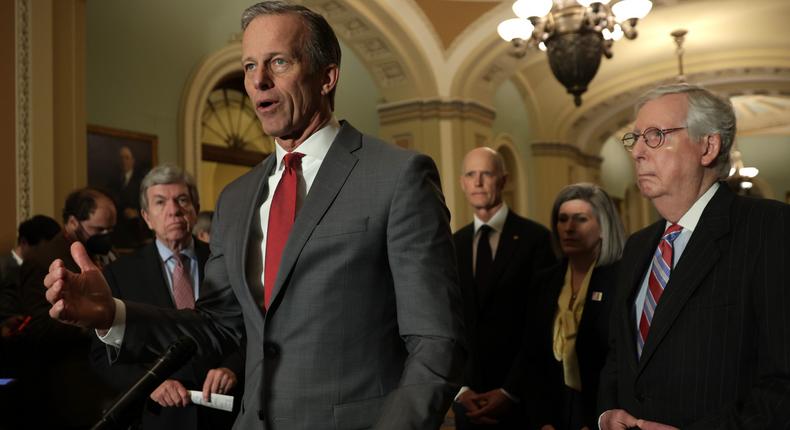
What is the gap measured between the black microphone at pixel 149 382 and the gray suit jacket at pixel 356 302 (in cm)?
19

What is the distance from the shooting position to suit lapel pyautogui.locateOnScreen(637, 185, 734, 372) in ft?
6.45

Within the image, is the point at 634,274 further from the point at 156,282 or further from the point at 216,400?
the point at 156,282

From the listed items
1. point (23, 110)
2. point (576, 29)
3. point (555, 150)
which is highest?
point (576, 29)

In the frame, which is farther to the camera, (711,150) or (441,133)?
(441,133)

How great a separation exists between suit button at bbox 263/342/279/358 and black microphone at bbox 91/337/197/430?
154 mm

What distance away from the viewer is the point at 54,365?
11.4ft

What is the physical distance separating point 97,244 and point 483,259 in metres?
1.70

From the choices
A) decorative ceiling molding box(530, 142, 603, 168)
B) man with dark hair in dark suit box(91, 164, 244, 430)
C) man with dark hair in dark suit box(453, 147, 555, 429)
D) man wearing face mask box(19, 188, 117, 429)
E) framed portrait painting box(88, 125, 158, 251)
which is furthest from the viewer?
decorative ceiling molding box(530, 142, 603, 168)

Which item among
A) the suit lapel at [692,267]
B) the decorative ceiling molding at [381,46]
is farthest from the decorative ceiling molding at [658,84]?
the suit lapel at [692,267]

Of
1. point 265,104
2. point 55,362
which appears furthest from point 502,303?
point 265,104

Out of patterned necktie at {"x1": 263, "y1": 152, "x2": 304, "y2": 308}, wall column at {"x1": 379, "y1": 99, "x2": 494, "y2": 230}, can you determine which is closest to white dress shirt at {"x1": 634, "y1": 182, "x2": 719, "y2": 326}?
patterned necktie at {"x1": 263, "y1": 152, "x2": 304, "y2": 308}

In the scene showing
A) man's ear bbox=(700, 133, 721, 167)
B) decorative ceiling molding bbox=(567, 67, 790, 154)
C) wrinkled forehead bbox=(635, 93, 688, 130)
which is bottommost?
man's ear bbox=(700, 133, 721, 167)

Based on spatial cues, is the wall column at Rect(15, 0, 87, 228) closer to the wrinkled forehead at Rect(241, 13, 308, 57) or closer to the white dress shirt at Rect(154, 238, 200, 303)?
the white dress shirt at Rect(154, 238, 200, 303)

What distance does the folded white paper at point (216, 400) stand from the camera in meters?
2.53
